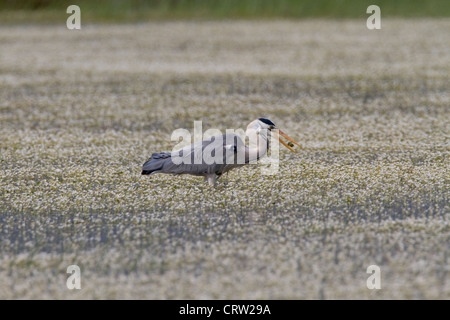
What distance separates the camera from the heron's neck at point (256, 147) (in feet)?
33.2

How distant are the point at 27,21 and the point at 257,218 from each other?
21.9 metres

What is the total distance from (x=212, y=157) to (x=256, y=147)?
0.71 meters

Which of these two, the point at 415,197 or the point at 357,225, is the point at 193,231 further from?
the point at 415,197

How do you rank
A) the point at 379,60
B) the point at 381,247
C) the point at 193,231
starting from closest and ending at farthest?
the point at 381,247 < the point at 193,231 < the point at 379,60

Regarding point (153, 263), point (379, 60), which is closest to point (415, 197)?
point (153, 263)

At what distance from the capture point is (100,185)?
10.6 m

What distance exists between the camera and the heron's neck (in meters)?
10.1

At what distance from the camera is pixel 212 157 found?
992 centimetres
